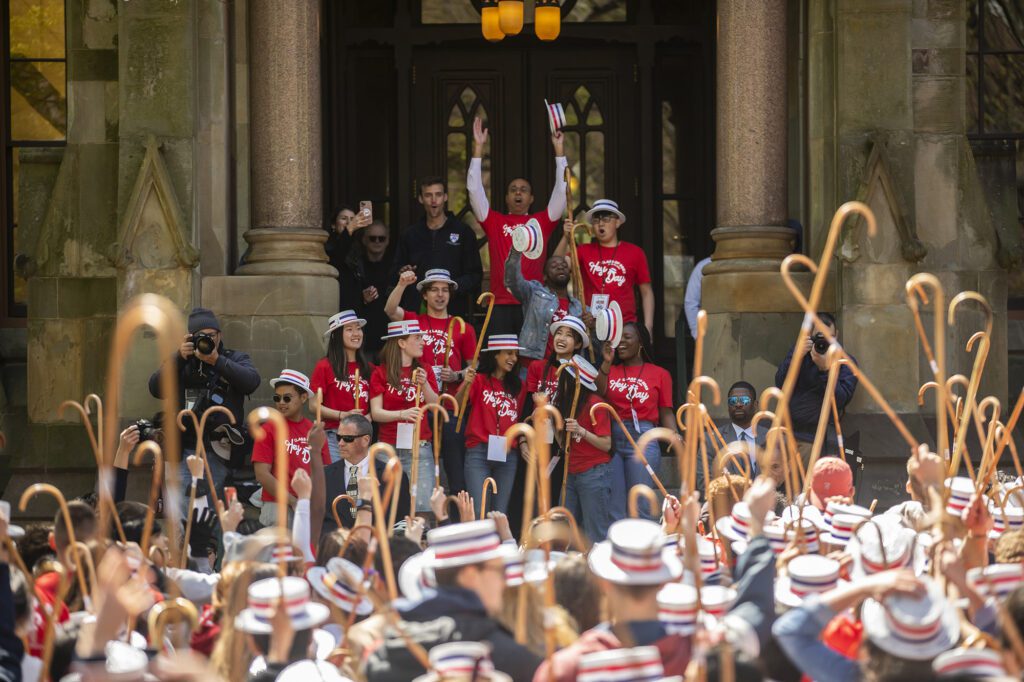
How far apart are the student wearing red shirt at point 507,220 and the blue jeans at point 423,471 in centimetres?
180

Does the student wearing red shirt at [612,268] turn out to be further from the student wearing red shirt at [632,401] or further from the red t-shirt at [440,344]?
the red t-shirt at [440,344]

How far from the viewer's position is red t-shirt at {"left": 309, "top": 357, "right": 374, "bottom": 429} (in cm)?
1020

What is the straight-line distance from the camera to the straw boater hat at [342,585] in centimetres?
571

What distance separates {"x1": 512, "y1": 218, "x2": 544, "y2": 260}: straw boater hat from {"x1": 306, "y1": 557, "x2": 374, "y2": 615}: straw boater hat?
549 centimetres

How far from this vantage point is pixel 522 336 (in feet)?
35.6

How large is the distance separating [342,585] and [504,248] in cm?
594

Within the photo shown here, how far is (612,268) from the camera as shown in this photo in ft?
36.8

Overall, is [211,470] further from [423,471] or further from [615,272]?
[615,272]

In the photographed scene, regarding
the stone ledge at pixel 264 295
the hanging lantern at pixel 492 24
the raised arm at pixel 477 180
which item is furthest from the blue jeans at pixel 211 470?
the hanging lantern at pixel 492 24

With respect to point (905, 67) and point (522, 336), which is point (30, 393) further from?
point (905, 67)

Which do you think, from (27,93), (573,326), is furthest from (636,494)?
(27,93)

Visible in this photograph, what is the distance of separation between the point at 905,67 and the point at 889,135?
1.65ft

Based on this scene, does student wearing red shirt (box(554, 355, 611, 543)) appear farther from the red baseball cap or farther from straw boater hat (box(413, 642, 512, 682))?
straw boater hat (box(413, 642, 512, 682))

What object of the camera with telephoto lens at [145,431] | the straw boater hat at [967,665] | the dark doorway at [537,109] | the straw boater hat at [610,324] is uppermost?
the dark doorway at [537,109]
